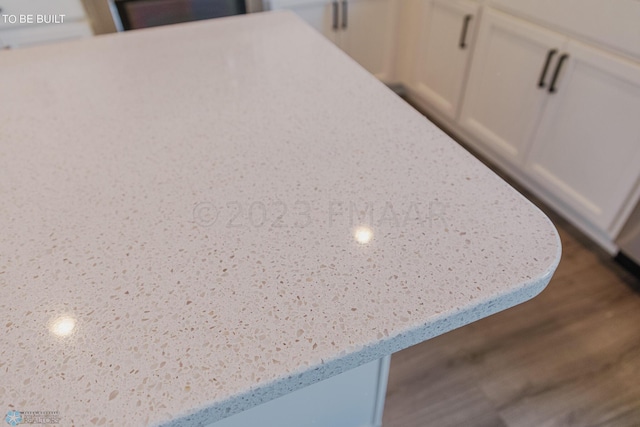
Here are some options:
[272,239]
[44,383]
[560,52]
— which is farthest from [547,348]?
[44,383]

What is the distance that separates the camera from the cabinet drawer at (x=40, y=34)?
1.60 metres

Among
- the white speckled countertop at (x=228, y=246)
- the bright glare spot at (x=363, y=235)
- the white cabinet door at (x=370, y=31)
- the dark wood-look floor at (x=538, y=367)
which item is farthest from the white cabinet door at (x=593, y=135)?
the bright glare spot at (x=363, y=235)

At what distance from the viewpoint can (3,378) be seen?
344mm

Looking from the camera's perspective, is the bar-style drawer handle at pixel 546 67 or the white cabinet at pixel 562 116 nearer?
the white cabinet at pixel 562 116

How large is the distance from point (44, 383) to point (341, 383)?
46 cm

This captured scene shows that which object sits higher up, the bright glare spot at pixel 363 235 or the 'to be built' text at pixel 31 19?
the bright glare spot at pixel 363 235

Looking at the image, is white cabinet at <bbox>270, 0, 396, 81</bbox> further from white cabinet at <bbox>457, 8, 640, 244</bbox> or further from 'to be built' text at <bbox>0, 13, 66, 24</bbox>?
'to be built' text at <bbox>0, 13, 66, 24</bbox>

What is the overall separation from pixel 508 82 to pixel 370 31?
0.89 meters

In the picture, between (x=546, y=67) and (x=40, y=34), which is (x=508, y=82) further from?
(x=40, y=34)

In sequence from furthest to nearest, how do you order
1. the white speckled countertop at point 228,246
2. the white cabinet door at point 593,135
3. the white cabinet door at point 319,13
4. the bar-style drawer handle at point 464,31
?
the white cabinet door at point 319,13 → the bar-style drawer handle at point 464,31 → the white cabinet door at point 593,135 → the white speckled countertop at point 228,246

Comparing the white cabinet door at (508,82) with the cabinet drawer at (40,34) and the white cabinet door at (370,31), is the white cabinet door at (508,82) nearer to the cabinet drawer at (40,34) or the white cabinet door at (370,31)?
the white cabinet door at (370,31)

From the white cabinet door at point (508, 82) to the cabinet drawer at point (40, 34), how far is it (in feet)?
5.83

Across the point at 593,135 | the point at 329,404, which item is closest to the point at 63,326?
the point at 329,404

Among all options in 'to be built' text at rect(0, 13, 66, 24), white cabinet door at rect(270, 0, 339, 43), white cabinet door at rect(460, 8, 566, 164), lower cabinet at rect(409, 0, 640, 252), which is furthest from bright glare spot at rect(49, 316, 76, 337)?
white cabinet door at rect(270, 0, 339, 43)
